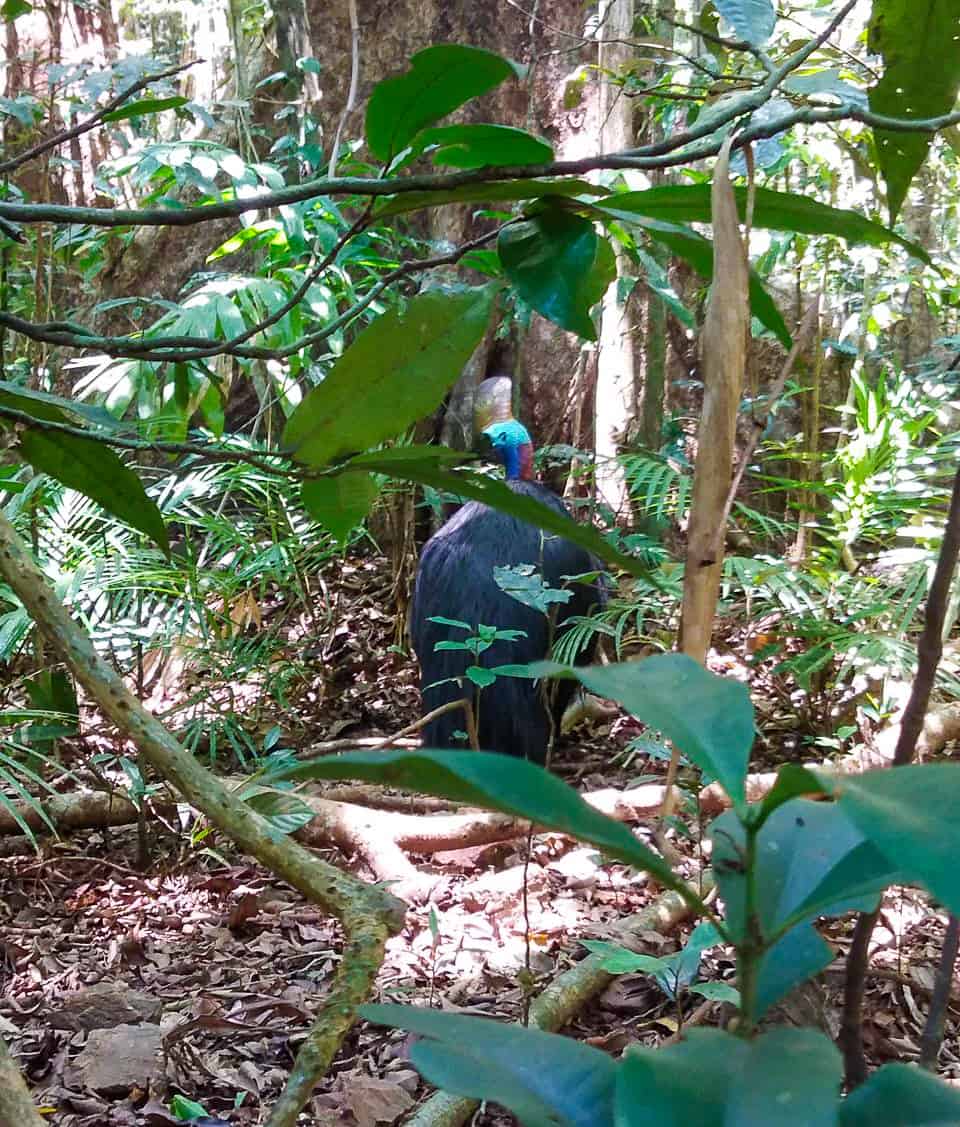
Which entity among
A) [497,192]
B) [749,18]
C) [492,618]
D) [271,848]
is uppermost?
[749,18]

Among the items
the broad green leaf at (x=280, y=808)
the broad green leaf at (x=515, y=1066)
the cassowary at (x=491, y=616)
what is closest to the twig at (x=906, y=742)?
the broad green leaf at (x=515, y=1066)

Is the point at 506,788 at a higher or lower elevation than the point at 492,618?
higher

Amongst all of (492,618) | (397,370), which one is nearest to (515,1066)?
(397,370)

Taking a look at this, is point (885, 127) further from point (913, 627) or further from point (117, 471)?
point (913, 627)

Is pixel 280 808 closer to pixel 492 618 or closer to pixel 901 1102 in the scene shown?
pixel 901 1102

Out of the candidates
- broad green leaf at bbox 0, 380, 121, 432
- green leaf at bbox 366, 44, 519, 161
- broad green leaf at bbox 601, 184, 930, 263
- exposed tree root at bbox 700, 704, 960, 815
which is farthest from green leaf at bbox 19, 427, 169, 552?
exposed tree root at bbox 700, 704, 960, 815

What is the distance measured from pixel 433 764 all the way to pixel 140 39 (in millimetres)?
6768

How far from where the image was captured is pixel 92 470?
0.85 m

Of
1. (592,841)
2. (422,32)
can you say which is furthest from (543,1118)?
(422,32)

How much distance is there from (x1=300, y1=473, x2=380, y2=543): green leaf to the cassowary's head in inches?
104

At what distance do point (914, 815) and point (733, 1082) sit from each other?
3.6 inches

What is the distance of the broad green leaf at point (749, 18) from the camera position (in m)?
0.81

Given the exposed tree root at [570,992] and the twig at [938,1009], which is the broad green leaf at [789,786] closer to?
the twig at [938,1009]

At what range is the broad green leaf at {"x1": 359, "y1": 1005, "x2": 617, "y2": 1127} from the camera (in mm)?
321
